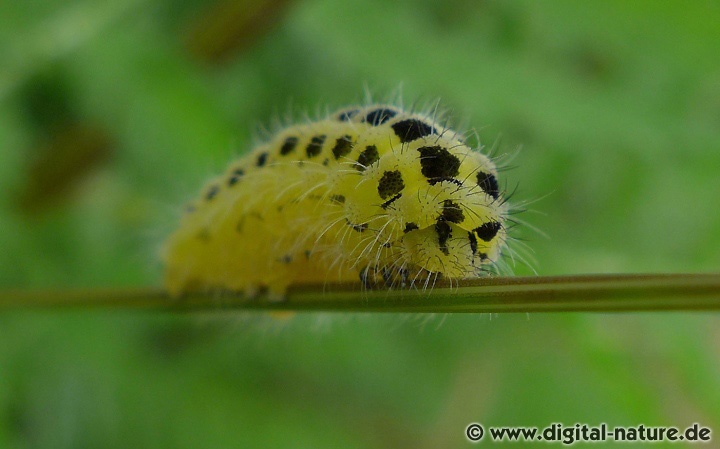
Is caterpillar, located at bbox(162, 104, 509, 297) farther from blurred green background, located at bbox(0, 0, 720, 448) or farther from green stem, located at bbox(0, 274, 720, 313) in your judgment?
blurred green background, located at bbox(0, 0, 720, 448)

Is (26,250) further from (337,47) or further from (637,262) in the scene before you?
(637,262)

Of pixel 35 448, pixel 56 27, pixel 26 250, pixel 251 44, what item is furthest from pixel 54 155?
pixel 35 448
